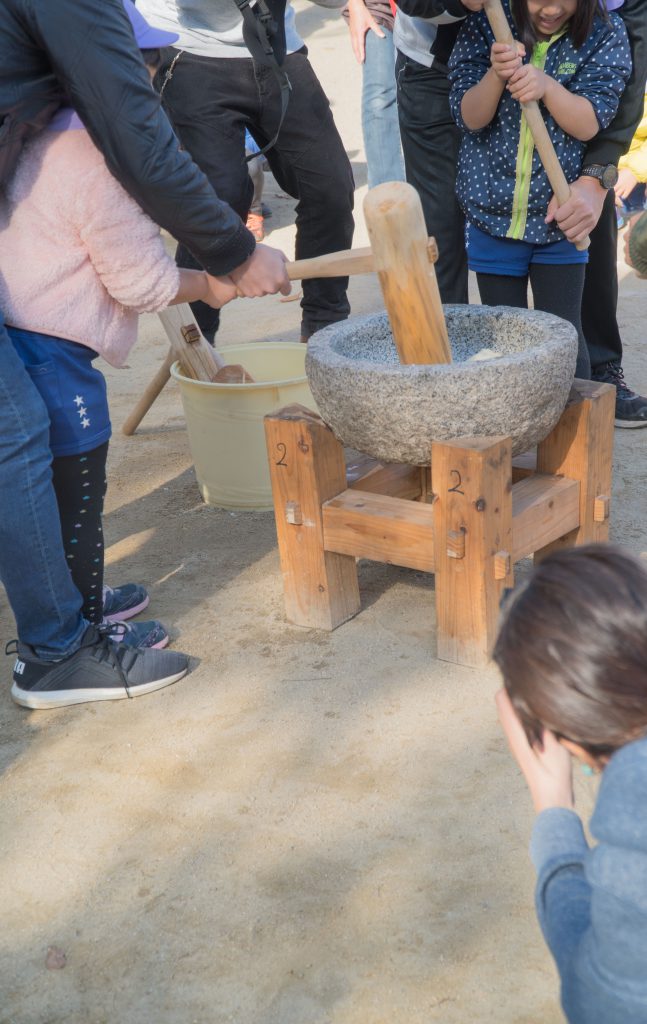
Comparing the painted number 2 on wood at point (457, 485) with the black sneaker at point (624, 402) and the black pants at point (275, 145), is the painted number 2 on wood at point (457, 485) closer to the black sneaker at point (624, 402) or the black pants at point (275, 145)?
the black pants at point (275, 145)

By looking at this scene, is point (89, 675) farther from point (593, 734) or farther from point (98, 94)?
point (593, 734)

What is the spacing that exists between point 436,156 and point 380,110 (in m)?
1.92

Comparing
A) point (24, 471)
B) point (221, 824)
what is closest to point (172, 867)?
point (221, 824)

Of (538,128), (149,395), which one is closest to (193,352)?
(149,395)

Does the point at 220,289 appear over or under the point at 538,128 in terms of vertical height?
under

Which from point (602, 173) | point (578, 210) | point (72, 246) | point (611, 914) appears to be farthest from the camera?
point (602, 173)

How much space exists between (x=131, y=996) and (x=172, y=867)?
10.8 inches

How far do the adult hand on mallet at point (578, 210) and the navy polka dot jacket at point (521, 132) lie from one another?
0.14 ft

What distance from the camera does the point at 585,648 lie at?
3.50 feet

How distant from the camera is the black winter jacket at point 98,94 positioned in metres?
1.89

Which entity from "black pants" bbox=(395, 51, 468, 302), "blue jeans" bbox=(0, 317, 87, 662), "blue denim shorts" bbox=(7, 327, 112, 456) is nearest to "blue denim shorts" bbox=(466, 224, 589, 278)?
"black pants" bbox=(395, 51, 468, 302)

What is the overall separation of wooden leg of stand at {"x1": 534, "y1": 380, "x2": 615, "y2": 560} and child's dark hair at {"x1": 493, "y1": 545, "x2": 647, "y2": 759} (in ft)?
4.63

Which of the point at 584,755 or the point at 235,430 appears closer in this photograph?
the point at 584,755

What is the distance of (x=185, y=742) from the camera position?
2.21 metres
